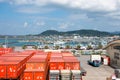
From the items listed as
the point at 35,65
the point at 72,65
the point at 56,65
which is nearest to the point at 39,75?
the point at 35,65

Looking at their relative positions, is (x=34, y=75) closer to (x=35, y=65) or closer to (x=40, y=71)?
(x=40, y=71)

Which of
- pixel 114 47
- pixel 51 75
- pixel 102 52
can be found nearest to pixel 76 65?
pixel 51 75

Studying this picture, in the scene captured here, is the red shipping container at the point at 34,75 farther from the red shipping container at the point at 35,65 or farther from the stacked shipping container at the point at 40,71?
the red shipping container at the point at 35,65

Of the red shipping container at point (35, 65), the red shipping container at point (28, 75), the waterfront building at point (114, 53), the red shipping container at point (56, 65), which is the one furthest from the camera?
the waterfront building at point (114, 53)

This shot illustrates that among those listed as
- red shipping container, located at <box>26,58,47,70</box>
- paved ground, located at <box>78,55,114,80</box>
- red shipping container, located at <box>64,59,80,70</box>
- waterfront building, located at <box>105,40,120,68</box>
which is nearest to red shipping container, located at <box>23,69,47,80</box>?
red shipping container, located at <box>26,58,47,70</box>

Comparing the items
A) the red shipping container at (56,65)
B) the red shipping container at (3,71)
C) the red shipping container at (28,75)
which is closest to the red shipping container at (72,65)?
the red shipping container at (56,65)

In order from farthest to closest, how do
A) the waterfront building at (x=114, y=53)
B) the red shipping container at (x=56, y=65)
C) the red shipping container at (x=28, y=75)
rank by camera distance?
the waterfront building at (x=114, y=53) < the red shipping container at (x=56, y=65) < the red shipping container at (x=28, y=75)

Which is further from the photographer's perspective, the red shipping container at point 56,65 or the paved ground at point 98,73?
the paved ground at point 98,73

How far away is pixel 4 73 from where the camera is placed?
31062 mm

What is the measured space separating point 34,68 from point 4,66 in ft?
12.6

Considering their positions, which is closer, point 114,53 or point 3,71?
point 3,71

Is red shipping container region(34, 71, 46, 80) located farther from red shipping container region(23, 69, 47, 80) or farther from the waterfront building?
the waterfront building

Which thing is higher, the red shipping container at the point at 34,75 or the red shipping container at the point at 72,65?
the red shipping container at the point at 72,65

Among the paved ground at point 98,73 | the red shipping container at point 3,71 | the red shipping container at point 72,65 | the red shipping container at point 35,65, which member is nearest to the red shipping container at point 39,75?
the red shipping container at point 35,65
